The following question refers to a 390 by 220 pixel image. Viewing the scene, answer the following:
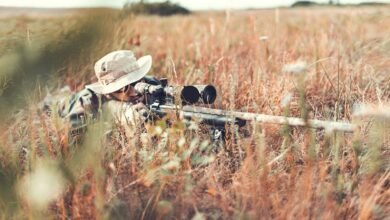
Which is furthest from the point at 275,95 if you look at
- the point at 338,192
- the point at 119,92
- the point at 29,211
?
the point at 29,211

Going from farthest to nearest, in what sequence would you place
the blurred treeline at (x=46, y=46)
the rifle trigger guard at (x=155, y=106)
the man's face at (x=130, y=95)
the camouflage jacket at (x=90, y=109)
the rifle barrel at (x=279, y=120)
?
the man's face at (x=130, y=95)
the rifle trigger guard at (x=155, y=106)
the camouflage jacket at (x=90, y=109)
the rifle barrel at (x=279, y=120)
the blurred treeline at (x=46, y=46)

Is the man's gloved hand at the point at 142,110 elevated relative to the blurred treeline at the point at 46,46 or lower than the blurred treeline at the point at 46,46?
lower

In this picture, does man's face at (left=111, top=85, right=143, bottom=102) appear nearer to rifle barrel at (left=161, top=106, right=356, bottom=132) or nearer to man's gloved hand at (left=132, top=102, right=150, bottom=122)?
man's gloved hand at (left=132, top=102, right=150, bottom=122)

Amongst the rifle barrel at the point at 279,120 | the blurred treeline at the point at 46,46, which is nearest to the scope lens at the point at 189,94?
the rifle barrel at the point at 279,120

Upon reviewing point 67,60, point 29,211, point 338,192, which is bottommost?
point 338,192

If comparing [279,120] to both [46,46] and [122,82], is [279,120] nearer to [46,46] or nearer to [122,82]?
[122,82]

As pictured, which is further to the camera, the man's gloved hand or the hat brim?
the hat brim

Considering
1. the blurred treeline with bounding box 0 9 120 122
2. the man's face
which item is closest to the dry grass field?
the blurred treeline with bounding box 0 9 120 122

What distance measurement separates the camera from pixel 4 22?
496 mm

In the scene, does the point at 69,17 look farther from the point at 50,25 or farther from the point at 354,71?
the point at 354,71

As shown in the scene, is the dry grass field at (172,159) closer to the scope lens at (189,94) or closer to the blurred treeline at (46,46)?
the blurred treeline at (46,46)

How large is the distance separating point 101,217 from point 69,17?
710mm

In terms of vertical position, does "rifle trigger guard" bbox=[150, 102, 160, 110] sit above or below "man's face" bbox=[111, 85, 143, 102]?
below

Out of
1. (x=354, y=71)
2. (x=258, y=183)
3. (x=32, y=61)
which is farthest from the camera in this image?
(x=354, y=71)
